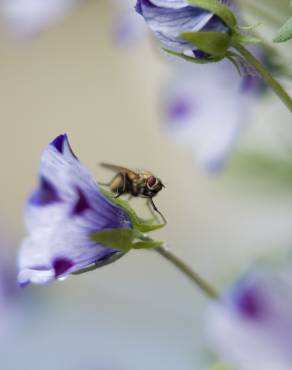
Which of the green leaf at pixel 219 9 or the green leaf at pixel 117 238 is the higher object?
the green leaf at pixel 219 9

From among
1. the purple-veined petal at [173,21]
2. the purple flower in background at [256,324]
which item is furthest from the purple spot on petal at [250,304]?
the purple-veined petal at [173,21]

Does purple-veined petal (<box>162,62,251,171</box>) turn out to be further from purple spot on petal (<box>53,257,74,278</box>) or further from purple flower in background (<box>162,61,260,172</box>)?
purple spot on petal (<box>53,257,74,278</box>)

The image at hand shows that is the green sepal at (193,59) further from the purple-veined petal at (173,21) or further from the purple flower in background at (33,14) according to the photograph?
the purple flower in background at (33,14)

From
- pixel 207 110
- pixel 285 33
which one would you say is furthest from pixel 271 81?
pixel 207 110

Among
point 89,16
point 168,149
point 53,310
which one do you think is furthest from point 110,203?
point 89,16

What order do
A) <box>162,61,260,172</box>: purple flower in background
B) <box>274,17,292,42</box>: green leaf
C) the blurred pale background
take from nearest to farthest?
<box>274,17,292,42</box>: green leaf < <box>162,61,260,172</box>: purple flower in background < the blurred pale background

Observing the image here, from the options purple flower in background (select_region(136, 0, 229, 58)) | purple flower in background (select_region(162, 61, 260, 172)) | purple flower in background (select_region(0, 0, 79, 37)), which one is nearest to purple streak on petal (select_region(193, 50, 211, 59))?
purple flower in background (select_region(136, 0, 229, 58))
